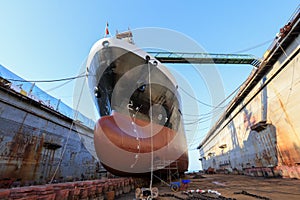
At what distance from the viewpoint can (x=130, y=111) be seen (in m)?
6.17

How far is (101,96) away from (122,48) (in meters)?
2.29

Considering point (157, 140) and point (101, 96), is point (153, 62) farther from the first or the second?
point (157, 140)

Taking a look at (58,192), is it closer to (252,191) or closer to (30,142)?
(252,191)

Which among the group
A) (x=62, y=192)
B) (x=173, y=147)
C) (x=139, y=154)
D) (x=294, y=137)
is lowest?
(x=62, y=192)

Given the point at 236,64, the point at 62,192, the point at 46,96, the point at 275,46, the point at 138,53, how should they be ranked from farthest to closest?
the point at 236,64 → the point at 46,96 → the point at 275,46 → the point at 138,53 → the point at 62,192

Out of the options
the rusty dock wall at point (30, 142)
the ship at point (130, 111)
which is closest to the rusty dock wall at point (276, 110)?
the ship at point (130, 111)

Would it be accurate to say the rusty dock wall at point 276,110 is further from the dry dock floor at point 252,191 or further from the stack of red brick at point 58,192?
the stack of red brick at point 58,192

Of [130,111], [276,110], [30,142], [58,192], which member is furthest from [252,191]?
[30,142]

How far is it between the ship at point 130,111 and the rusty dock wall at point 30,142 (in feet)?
4.31

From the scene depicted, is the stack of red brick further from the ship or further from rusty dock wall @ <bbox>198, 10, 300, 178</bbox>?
rusty dock wall @ <bbox>198, 10, 300, 178</bbox>

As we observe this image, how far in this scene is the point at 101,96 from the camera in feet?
21.8

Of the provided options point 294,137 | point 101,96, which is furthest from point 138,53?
point 294,137

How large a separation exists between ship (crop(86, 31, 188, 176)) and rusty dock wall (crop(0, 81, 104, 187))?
1.31 m

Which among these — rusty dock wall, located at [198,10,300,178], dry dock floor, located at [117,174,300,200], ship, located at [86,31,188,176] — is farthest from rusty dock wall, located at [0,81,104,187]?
rusty dock wall, located at [198,10,300,178]
